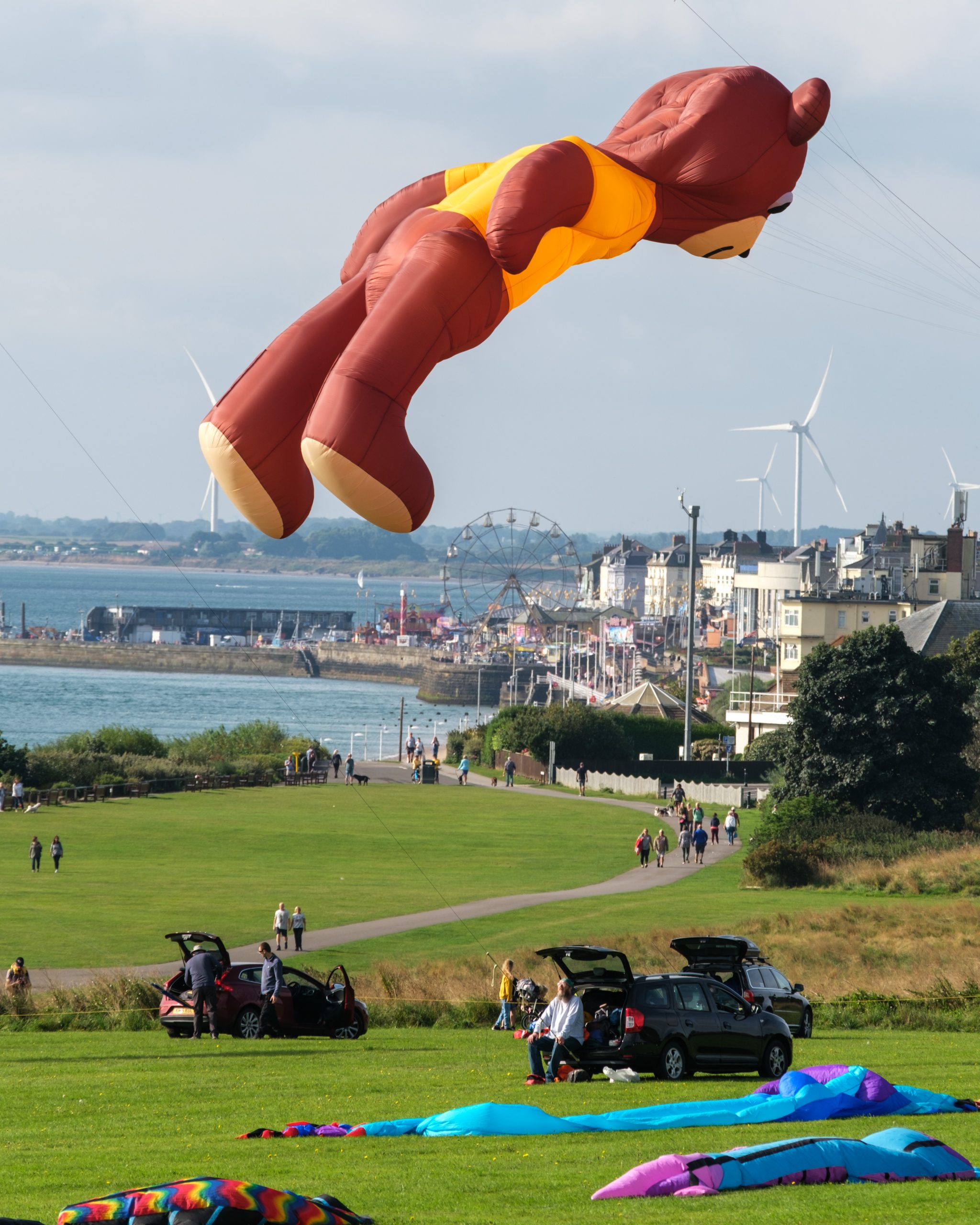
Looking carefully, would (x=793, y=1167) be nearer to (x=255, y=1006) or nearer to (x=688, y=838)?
(x=255, y=1006)

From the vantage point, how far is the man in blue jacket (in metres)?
19.9

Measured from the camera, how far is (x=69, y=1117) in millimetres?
14281

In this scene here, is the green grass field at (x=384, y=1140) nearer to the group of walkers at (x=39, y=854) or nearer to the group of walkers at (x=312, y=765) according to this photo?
the group of walkers at (x=39, y=854)

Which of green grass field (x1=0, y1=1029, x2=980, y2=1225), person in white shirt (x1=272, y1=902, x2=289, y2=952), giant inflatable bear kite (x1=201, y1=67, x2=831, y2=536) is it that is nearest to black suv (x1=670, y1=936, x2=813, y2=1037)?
green grass field (x1=0, y1=1029, x2=980, y2=1225)

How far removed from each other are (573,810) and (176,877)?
955 inches

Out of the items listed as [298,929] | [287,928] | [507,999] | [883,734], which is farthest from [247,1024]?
[883,734]

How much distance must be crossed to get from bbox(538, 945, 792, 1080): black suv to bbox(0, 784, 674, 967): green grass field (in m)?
15.0

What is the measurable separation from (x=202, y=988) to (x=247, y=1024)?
1.14 metres

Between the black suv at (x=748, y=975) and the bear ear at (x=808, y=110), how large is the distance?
1052 centimetres

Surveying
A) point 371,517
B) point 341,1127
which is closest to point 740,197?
point 371,517

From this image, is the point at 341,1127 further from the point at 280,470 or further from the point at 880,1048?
the point at 880,1048

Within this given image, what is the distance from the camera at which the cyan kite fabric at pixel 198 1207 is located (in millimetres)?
7965

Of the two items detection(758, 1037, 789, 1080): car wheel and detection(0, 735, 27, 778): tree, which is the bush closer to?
detection(0, 735, 27, 778): tree

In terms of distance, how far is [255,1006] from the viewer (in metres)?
20.8
